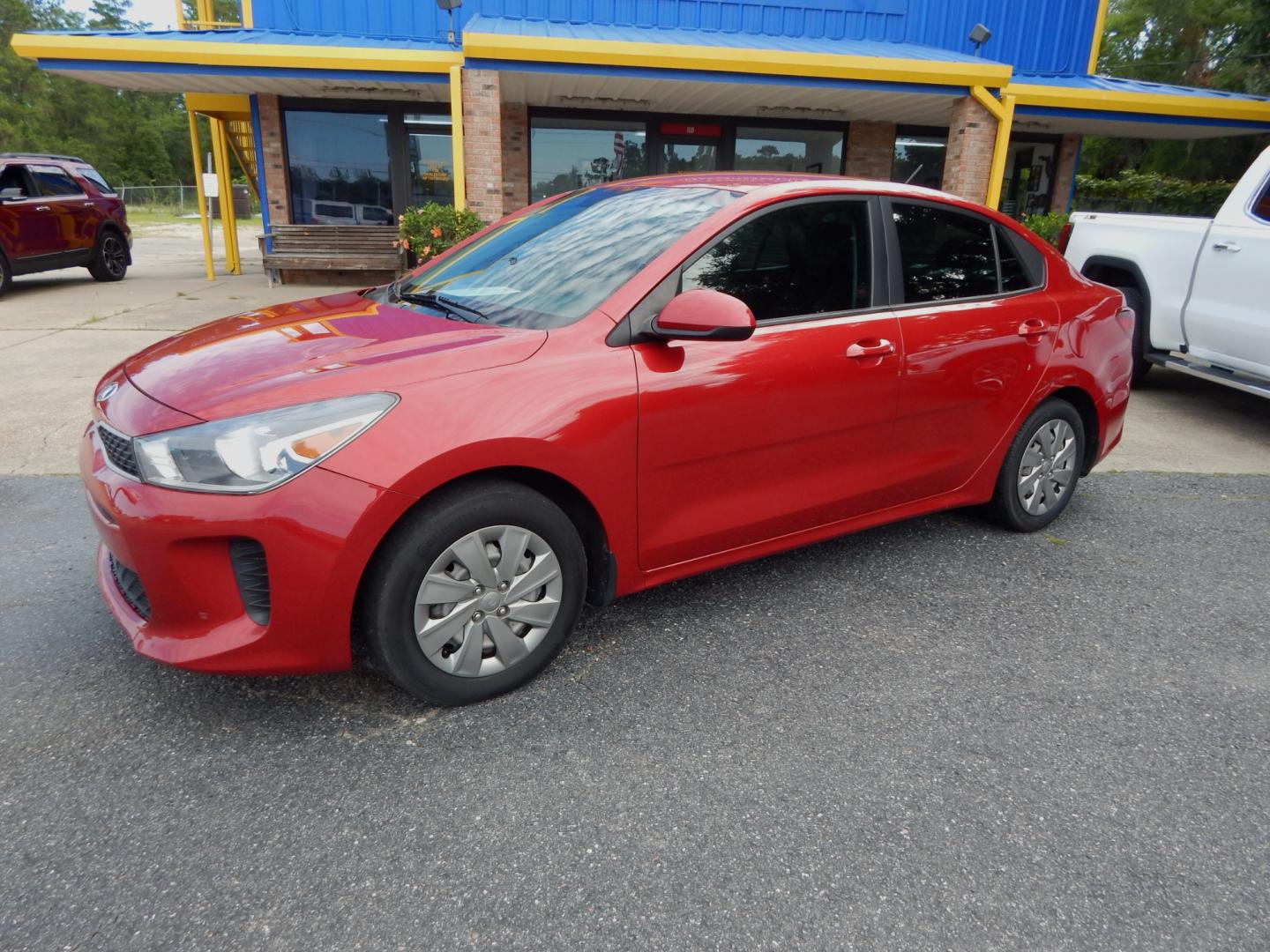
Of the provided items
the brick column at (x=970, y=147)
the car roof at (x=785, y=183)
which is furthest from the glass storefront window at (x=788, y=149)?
the car roof at (x=785, y=183)

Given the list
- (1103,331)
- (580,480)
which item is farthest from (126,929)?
(1103,331)

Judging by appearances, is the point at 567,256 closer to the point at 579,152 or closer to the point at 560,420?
the point at 560,420

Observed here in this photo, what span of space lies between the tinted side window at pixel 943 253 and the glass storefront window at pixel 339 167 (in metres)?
12.6

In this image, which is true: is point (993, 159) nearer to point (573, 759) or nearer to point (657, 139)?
point (657, 139)

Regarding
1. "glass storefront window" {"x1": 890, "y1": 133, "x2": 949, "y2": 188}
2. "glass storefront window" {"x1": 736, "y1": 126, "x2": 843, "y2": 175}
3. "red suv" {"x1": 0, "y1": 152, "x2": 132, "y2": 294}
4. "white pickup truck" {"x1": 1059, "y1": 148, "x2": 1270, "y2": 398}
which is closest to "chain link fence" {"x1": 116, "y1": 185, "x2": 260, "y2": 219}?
"red suv" {"x1": 0, "y1": 152, "x2": 132, "y2": 294}

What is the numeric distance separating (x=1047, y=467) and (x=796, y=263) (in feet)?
6.06

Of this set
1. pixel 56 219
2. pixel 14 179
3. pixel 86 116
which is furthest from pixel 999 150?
pixel 86 116

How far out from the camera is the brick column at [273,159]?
13.9 metres

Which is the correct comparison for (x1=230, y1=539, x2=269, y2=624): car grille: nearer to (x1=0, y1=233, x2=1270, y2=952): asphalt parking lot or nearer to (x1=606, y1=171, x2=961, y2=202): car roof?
(x1=0, y1=233, x2=1270, y2=952): asphalt parking lot

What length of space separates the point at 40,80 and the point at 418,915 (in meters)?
66.1

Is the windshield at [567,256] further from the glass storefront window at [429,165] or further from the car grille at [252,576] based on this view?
the glass storefront window at [429,165]

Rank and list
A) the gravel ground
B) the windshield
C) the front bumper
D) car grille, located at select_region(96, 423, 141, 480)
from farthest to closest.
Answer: the windshield, car grille, located at select_region(96, 423, 141, 480), the front bumper, the gravel ground

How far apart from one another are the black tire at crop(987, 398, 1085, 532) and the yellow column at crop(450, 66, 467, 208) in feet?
27.2

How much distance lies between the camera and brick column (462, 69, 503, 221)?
416 inches
